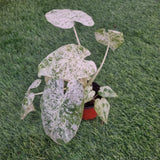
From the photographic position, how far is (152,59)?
149cm

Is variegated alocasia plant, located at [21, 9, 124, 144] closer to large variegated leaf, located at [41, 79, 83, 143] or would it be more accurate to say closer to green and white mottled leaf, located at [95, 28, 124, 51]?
large variegated leaf, located at [41, 79, 83, 143]

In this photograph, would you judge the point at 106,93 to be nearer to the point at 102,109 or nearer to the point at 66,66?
the point at 102,109

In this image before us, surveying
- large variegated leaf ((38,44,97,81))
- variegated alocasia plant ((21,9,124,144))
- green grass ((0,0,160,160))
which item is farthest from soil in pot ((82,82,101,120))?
large variegated leaf ((38,44,97,81))

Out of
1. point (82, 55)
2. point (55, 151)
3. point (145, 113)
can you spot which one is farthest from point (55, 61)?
point (145, 113)

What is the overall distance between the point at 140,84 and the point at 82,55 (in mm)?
664

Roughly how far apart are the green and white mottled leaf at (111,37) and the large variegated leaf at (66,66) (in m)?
0.22

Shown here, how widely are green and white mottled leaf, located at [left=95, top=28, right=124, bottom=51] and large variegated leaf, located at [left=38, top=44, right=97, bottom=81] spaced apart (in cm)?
22

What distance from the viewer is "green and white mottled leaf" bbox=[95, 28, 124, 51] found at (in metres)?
0.96

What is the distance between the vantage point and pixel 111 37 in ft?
3.19

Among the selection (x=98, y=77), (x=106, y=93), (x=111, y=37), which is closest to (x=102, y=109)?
(x=106, y=93)

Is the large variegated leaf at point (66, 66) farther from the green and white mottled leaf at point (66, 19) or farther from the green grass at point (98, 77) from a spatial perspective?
the green grass at point (98, 77)

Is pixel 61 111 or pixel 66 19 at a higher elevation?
pixel 66 19

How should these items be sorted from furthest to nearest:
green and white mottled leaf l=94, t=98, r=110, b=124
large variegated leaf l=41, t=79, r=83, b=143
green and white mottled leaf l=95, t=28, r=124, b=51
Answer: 1. green and white mottled leaf l=95, t=28, r=124, b=51
2. green and white mottled leaf l=94, t=98, r=110, b=124
3. large variegated leaf l=41, t=79, r=83, b=143

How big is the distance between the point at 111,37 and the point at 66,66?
0.33m
